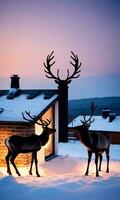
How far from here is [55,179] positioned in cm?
862

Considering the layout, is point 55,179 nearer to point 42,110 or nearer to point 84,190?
point 84,190

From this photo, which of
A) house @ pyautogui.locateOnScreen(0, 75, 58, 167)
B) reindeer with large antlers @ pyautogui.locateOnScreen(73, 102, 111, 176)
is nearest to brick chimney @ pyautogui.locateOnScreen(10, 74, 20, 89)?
house @ pyautogui.locateOnScreen(0, 75, 58, 167)

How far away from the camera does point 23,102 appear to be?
12.6 meters

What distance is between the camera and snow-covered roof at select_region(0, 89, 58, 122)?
11523 millimetres

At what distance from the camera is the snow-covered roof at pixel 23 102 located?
11523mm

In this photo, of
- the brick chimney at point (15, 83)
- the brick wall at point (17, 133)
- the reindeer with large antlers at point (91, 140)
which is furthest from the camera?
the brick chimney at point (15, 83)

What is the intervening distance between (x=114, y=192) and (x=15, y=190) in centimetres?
211

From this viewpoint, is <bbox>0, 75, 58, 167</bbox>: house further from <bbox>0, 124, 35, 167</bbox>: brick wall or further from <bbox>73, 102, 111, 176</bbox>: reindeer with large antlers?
<bbox>73, 102, 111, 176</bbox>: reindeer with large antlers

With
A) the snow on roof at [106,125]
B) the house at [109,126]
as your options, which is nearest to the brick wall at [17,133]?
the house at [109,126]

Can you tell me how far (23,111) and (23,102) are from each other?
86 cm

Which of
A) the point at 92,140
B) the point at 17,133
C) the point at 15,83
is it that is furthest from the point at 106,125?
the point at 92,140

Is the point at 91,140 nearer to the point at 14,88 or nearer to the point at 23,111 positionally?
the point at 23,111

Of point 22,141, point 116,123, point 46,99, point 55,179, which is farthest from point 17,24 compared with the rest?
point 116,123

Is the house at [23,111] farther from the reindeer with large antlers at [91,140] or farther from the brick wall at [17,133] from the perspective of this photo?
the reindeer with large antlers at [91,140]
